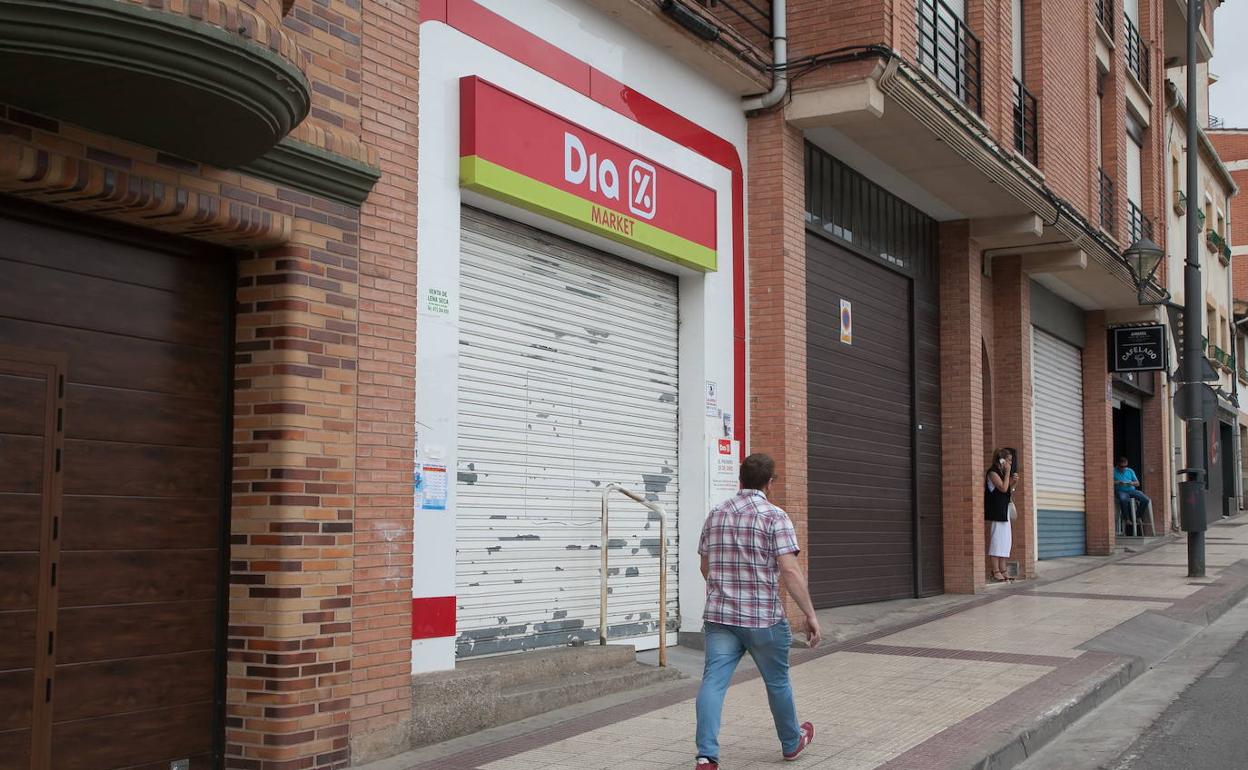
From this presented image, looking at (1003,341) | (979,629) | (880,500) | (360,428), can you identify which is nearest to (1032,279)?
(1003,341)

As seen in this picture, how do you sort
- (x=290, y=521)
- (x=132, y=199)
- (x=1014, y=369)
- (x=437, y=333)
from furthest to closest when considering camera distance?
(x=1014, y=369) < (x=437, y=333) < (x=290, y=521) < (x=132, y=199)

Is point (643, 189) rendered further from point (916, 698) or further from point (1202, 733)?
point (1202, 733)

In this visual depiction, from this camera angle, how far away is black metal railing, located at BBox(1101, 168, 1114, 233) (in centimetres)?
2156

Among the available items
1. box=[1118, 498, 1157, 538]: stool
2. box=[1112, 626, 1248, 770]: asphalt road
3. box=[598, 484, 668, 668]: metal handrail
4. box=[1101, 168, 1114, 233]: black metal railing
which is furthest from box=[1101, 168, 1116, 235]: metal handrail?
box=[598, 484, 668, 668]: metal handrail

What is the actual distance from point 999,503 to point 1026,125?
218 inches

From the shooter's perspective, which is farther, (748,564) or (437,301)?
(437,301)

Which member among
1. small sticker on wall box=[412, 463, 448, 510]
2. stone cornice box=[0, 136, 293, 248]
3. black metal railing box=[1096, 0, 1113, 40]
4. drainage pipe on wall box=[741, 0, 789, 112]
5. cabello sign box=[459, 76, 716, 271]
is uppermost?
black metal railing box=[1096, 0, 1113, 40]

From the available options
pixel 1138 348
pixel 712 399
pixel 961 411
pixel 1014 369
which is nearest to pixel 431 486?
pixel 712 399

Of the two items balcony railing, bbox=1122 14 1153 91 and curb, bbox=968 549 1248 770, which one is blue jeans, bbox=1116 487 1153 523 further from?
curb, bbox=968 549 1248 770

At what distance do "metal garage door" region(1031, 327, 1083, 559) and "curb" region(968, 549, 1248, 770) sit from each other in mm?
7510

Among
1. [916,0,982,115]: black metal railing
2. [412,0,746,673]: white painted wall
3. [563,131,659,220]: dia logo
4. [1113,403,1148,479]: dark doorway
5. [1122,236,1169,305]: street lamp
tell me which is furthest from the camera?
[1113,403,1148,479]: dark doorway

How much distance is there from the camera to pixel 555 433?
9.28 meters

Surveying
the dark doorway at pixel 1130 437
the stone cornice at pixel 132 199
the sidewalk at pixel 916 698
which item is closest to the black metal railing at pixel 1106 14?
the dark doorway at pixel 1130 437

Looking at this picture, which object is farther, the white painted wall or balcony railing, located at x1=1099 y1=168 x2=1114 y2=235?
balcony railing, located at x1=1099 y1=168 x2=1114 y2=235
